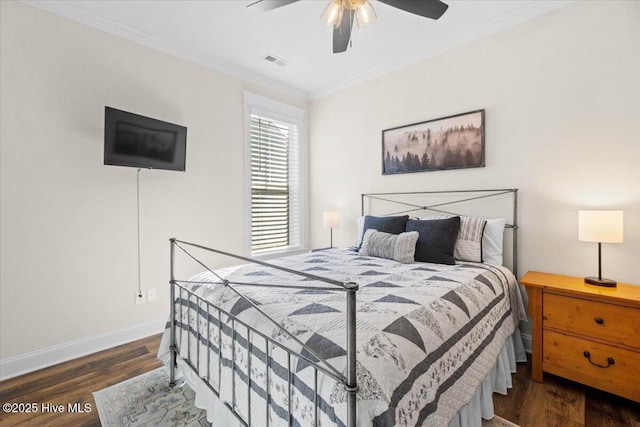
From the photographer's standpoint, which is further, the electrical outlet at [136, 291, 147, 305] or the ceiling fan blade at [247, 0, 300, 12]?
the electrical outlet at [136, 291, 147, 305]

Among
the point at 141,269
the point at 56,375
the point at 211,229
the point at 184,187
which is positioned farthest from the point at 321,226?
the point at 56,375

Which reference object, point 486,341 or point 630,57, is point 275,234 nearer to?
point 486,341

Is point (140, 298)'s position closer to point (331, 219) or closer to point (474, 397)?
point (331, 219)

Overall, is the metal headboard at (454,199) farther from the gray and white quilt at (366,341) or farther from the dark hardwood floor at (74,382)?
the dark hardwood floor at (74,382)

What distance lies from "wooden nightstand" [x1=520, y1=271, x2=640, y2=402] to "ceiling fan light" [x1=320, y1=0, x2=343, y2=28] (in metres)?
2.14

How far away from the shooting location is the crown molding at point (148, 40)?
7.60ft

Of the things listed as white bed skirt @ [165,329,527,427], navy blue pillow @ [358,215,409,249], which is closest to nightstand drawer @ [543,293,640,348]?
white bed skirt @ [165,329,527,427]

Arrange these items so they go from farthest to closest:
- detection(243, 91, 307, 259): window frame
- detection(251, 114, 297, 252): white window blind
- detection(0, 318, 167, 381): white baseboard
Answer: detection(251, 114, 297, 252): white window blind → detection(243, 91, 307, 259): window frame → detection(0, 318, 167, 381): white baseboard

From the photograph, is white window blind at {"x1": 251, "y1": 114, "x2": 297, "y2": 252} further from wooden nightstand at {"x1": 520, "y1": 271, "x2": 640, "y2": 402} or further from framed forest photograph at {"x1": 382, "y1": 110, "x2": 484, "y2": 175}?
wooden nightstand at {"x1": 520, "y1": 271, "x2": 640, "y2": 402}

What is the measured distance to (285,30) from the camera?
272cm

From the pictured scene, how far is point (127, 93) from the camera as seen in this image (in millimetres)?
2678

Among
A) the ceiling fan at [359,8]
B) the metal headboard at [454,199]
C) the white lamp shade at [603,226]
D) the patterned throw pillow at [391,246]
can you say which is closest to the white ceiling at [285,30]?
the ceiling fan at [359,8]

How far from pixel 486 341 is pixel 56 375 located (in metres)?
2.93

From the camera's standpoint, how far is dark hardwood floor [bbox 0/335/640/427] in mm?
1678
